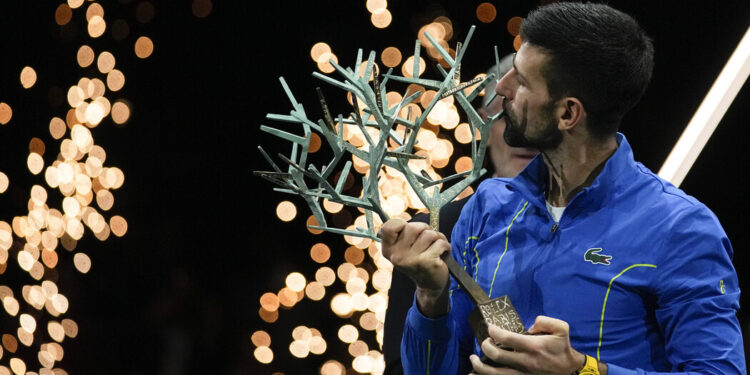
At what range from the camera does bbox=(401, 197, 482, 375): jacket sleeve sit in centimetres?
167

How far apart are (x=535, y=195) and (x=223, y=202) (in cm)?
372

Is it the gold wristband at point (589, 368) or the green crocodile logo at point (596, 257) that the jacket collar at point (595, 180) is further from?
the gold wristband at point (589, 368)

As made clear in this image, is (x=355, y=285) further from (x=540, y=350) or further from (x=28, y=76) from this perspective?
(x=540, y=350)

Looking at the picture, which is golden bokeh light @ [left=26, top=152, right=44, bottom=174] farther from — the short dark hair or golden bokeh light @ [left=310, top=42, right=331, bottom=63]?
the short dark hair

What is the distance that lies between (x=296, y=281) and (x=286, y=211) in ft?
1.30

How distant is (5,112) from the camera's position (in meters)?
5.13

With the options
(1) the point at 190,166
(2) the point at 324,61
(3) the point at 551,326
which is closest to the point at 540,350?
(3) the point at 551,326

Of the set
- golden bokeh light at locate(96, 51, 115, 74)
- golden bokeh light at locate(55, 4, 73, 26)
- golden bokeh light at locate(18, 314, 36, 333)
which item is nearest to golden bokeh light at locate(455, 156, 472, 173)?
golden bokeh light at locate(96, 51, 115, 74)

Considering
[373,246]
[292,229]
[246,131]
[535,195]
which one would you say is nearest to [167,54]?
[246,131]

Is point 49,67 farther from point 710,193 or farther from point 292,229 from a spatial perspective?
point 710,193

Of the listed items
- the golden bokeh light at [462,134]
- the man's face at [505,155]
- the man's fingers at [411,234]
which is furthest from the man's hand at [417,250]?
the golden bokeh light at [462,134]

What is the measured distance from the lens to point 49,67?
503 centimetres

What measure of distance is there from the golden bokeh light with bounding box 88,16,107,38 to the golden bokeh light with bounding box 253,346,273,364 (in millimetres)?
1832

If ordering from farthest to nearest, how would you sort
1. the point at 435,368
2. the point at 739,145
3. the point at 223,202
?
the point at 223,202, the point at 739,145, the point at 435,368
